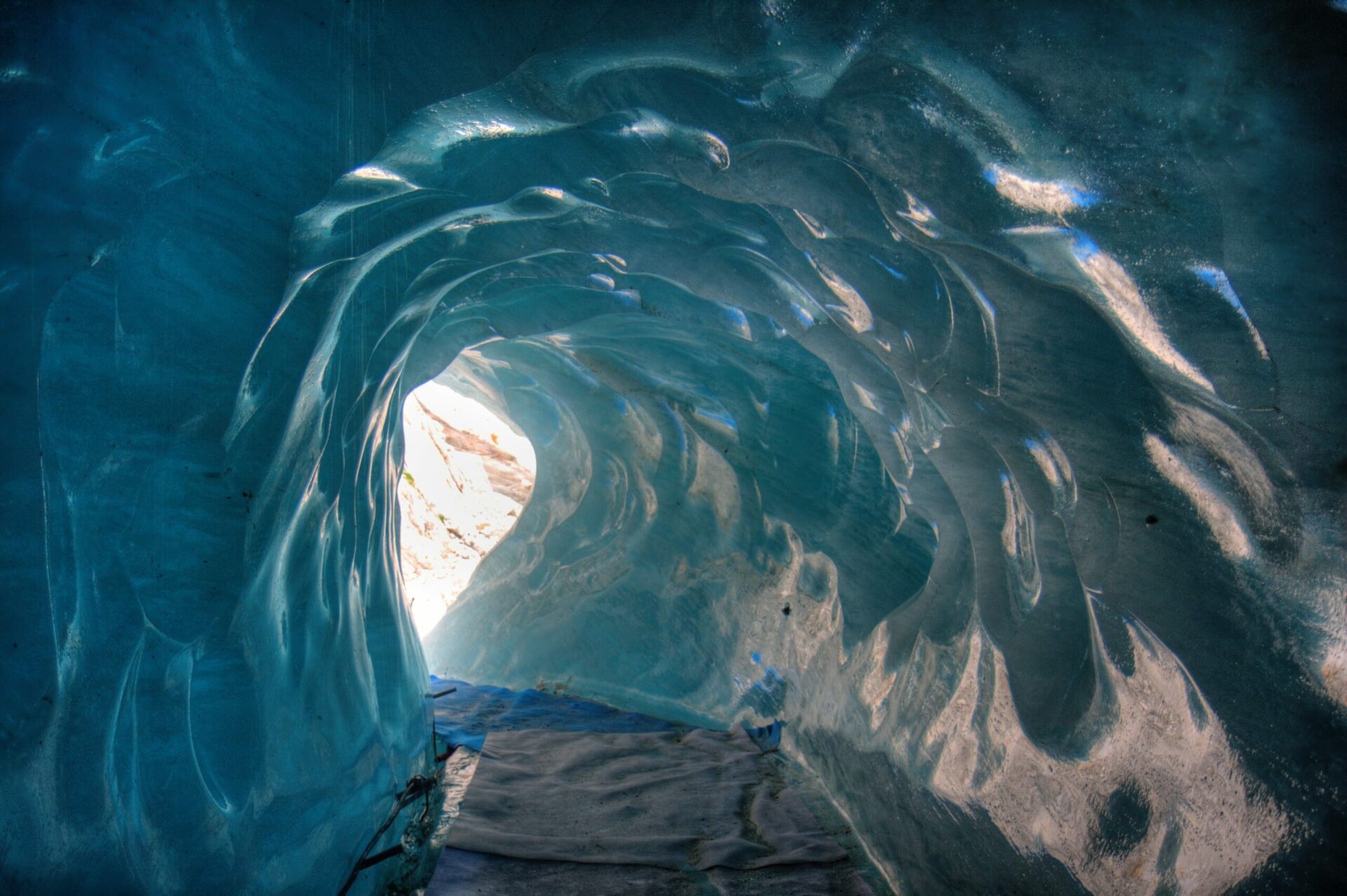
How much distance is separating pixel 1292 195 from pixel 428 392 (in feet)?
34.3

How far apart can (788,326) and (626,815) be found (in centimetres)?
284

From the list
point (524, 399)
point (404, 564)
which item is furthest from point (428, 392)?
point (524, 399)

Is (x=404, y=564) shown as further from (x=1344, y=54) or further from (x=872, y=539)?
(x=1344, y=54)

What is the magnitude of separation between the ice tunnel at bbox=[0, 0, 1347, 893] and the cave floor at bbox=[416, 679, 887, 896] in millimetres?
326

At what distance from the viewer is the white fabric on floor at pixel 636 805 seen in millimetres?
4164

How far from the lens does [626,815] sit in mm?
4664

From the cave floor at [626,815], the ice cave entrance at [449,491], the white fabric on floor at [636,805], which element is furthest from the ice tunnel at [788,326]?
the ice cave entrance at [449,491]

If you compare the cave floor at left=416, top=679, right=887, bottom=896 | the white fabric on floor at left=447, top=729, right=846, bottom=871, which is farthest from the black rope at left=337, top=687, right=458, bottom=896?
the white fabric on floor at left=447, top=729, right=846, bottom=871

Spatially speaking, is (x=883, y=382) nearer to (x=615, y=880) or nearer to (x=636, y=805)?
(x=615, y=880)

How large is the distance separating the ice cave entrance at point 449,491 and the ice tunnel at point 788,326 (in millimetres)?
6987

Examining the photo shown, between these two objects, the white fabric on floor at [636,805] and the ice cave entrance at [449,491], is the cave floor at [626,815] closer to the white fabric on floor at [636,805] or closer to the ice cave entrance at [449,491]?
the white fabric on floor at [636,805]

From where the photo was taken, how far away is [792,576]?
598 centimetres

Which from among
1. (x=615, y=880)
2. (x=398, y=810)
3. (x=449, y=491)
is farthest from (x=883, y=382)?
(x=449, y=491)

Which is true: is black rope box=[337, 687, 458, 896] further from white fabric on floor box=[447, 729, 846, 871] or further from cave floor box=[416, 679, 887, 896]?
white fabric on floor box=[447, 729, 846, 871]
